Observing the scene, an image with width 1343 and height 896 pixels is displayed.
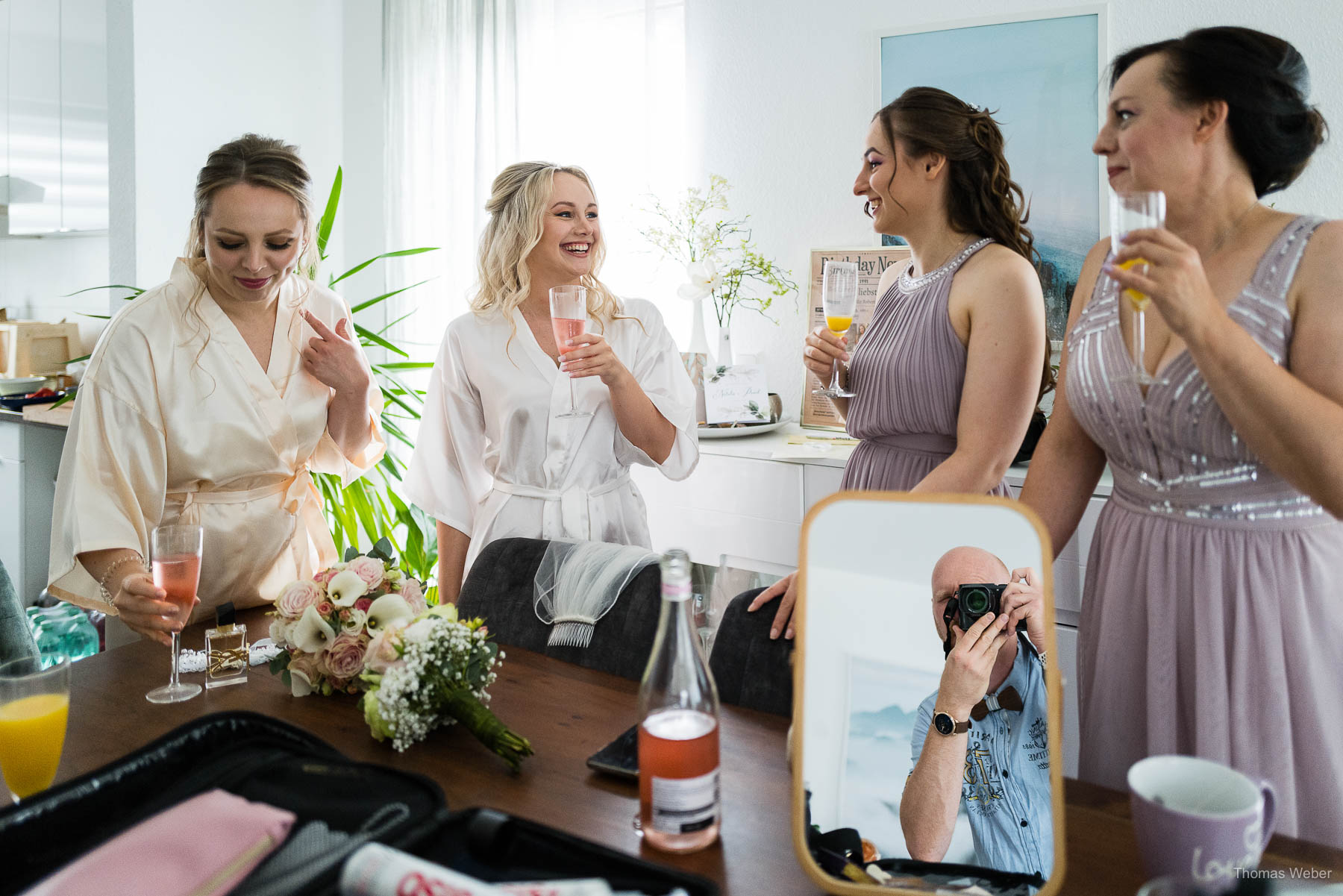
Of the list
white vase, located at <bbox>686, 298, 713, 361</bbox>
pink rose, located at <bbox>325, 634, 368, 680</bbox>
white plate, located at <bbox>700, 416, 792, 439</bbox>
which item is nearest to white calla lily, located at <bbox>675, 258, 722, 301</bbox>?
white vase, located at <bbox>686, 298, 713, 361</bbox>

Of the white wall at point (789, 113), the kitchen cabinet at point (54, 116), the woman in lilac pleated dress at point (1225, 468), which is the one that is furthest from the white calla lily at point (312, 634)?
the kitchen cabinet at point (54, 116)

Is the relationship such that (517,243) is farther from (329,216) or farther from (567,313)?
(329,216)

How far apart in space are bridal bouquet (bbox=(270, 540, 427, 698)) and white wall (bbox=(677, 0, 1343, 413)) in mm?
2416

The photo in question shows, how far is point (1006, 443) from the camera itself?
173 cm

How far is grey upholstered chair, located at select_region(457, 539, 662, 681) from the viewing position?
5.12ft

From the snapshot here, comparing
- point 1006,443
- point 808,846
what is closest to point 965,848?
point 808,846

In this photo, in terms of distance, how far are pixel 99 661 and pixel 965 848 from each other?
134 centimetres

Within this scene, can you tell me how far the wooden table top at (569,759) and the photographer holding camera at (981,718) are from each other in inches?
4.3

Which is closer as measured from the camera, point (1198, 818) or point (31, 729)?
point (1198, 818)

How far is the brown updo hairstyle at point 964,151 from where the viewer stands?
1840 millimetres

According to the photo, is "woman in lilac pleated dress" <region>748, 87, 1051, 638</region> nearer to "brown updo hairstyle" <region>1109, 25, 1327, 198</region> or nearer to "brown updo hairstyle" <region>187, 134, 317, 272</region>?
"brown updo hairstyle" <region>1109, 25, 1327, 198</region>

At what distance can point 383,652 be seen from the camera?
1.29m

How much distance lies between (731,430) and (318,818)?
2.60 meters

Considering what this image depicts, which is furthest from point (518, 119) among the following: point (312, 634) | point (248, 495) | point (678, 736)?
point (678, 736)
